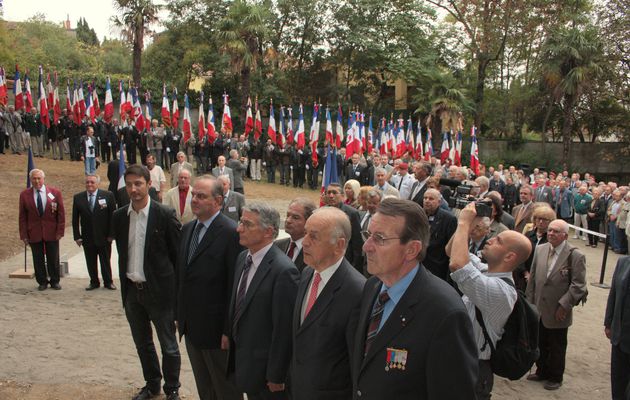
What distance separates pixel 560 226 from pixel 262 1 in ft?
105

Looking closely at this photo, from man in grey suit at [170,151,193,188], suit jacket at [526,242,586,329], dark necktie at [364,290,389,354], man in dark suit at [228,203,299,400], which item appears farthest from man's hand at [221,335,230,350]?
man in grey suit at [170,151,193,188]

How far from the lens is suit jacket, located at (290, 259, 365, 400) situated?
3.06 metres

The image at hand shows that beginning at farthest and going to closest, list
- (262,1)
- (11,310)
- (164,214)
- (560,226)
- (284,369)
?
(262,1) → (11,310) → (560,226) → (164,214) → (284,369)

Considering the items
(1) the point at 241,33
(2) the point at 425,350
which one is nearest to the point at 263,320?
(2) the point at 425,350

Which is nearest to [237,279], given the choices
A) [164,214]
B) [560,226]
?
[164,214]

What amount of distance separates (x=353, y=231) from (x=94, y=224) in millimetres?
4458

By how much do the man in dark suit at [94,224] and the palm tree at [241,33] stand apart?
19.9 metres

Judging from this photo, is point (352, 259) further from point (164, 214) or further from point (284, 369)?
point (284, 369)

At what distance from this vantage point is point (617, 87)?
30984 millimetres

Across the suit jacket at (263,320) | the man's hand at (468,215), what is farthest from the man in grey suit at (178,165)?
the man's hand at (468,215)

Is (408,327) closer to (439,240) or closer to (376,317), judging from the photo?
(376,317)

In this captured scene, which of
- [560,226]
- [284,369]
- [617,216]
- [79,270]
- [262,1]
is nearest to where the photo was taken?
[284,369]

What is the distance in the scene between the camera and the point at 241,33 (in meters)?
27.6

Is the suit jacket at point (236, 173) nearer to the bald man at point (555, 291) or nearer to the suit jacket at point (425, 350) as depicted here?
the bald man at point (555, 291)
